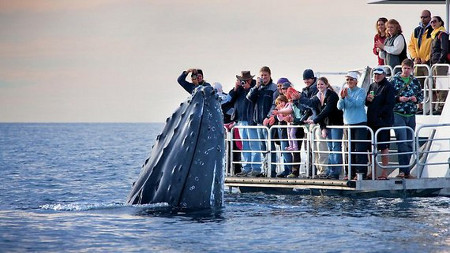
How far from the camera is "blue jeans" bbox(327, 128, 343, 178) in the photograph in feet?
→ 64.5

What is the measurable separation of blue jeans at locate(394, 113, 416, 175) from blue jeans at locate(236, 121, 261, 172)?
3.05 m

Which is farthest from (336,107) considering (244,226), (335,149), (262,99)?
(244,226)

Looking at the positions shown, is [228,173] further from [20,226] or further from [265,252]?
[265,252]

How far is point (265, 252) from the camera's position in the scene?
13.6 m

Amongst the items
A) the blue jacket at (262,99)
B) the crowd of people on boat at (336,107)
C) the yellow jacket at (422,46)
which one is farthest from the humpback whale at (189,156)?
the yellow jacket at (422,46)

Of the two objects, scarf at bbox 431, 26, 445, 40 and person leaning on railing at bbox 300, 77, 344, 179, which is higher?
scarf at bbox 431, 26, 445, 40

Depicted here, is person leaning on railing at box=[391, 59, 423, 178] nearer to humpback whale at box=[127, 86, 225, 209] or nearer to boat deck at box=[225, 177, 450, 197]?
boat deck at box=[225, 177, 450, 197]

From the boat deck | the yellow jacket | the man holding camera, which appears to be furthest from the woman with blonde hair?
the man holding camera

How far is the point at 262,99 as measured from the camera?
21156 mm

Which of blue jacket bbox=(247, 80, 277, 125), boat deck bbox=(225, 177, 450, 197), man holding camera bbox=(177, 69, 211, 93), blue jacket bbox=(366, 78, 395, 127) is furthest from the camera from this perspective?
blue jacket bbox=(247, 80, 277, 125)

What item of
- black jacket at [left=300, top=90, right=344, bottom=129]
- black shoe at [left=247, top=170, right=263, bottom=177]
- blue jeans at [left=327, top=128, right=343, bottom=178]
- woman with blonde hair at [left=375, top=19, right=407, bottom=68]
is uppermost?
woman with blonde hair at [left=375, top=19, right=407, bottom=68]

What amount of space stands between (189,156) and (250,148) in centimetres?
→ 721

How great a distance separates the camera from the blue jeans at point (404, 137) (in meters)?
19.5

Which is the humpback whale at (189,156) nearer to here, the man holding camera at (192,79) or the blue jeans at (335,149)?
the man holding camera at (192,79)
